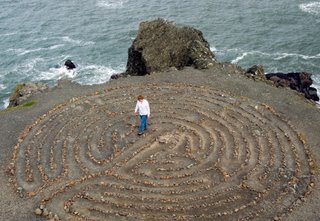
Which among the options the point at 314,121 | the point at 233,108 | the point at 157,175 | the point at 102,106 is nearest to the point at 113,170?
the point at 157,175

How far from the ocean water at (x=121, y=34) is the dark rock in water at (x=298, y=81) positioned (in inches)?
80.8

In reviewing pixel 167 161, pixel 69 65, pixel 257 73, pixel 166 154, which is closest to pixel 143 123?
pixel 166 154

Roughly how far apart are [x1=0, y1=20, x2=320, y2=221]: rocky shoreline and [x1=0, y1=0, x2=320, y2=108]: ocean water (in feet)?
70.6

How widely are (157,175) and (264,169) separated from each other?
584 centimetres

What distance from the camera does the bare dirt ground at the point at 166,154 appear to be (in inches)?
858

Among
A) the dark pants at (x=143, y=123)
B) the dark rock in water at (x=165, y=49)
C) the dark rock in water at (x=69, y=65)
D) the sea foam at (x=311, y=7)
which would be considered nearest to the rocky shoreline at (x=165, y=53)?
the dark rock in water at (x=165, y=49)

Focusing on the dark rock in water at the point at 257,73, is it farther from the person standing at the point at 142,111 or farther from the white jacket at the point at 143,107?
the white jacket at the point at 143,107

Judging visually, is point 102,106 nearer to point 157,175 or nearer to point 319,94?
point 157,175

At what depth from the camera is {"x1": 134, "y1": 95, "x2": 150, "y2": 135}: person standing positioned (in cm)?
2600

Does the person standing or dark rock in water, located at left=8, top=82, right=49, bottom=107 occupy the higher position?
the person standing

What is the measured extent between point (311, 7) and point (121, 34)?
30.1 m

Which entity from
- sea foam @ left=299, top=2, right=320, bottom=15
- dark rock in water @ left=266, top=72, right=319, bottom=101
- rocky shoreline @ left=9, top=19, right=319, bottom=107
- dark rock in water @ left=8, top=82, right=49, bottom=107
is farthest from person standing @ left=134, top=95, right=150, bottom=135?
sea foam @ left=299, top=2, right=320, bottom=15

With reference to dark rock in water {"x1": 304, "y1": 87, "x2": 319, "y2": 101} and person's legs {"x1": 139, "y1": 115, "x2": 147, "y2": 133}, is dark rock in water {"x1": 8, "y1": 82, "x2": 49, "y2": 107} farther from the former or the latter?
dark rock in water {"x1": 304, "y1": 87, "x2": 319, "y2": 101}

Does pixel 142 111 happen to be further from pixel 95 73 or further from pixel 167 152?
pixel 95 73
